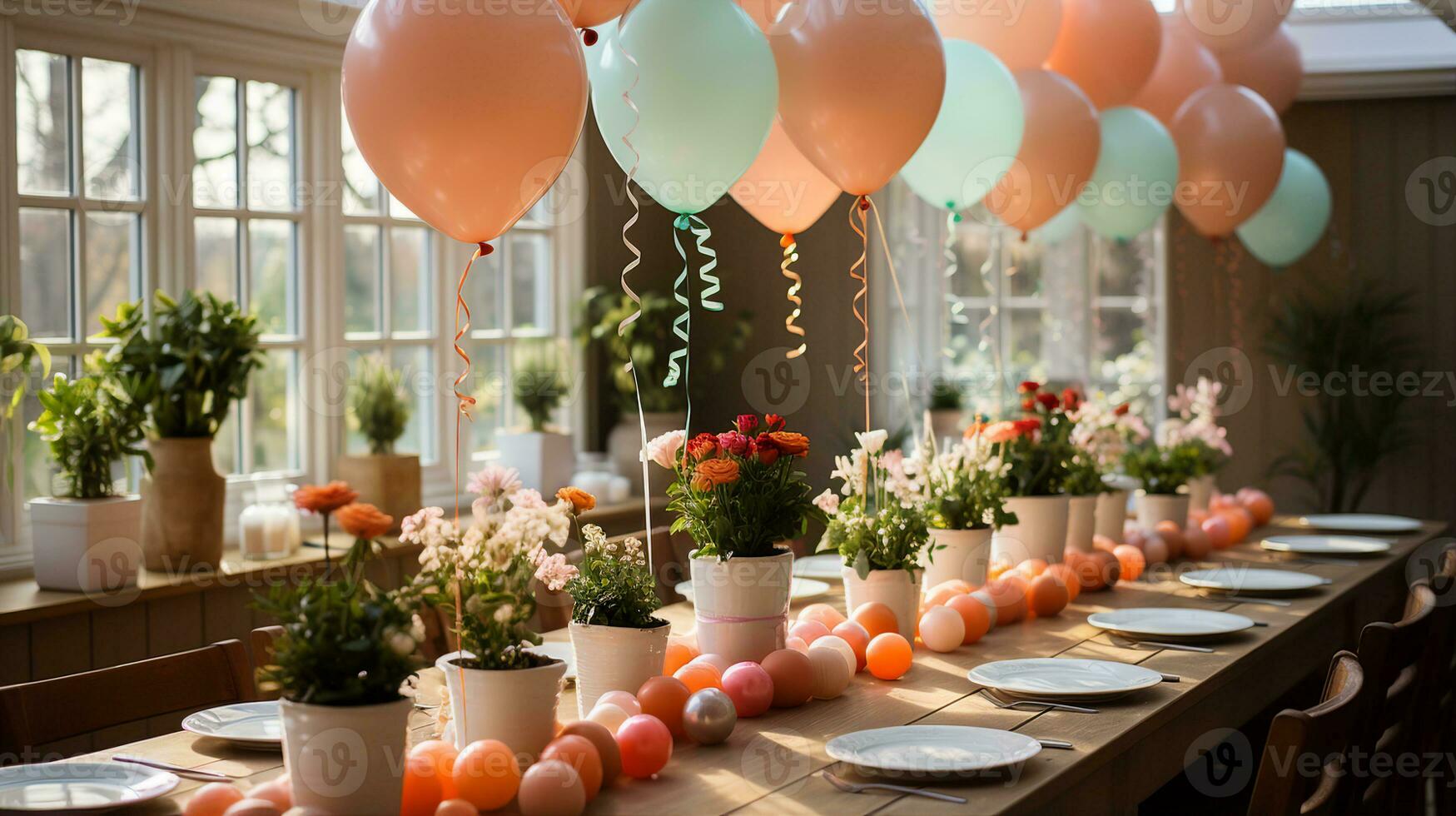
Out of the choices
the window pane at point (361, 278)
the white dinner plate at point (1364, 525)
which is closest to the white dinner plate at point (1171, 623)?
the white dinner plate at point (1364, 525)

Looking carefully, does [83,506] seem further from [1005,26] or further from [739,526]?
[1005,26]

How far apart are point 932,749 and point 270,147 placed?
293 centimetres

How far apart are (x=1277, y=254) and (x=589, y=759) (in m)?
3.60

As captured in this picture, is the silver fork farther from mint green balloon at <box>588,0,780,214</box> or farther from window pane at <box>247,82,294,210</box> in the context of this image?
window pane at <box>247,82,294,210</box>

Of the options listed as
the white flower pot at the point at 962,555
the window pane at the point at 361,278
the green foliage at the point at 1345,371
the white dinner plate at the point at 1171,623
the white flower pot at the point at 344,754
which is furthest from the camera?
the green foliage at the point at 1345,371

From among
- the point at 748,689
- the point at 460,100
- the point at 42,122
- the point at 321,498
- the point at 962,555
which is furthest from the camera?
the point at 42,122

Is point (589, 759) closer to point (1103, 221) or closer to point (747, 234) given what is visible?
point (1103, 221)

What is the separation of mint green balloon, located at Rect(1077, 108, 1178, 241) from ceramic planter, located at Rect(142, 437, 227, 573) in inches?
87.5

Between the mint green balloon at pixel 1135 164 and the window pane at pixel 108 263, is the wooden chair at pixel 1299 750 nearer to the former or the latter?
the mint green balloon at pixel 1135 164

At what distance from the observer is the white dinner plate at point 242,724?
1620 mm

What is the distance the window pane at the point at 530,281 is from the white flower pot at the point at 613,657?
307cm

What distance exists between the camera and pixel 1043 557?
2.74 m

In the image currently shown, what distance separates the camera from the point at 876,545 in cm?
220

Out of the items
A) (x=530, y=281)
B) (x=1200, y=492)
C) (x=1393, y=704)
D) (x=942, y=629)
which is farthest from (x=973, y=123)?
(x=530, y=281)
